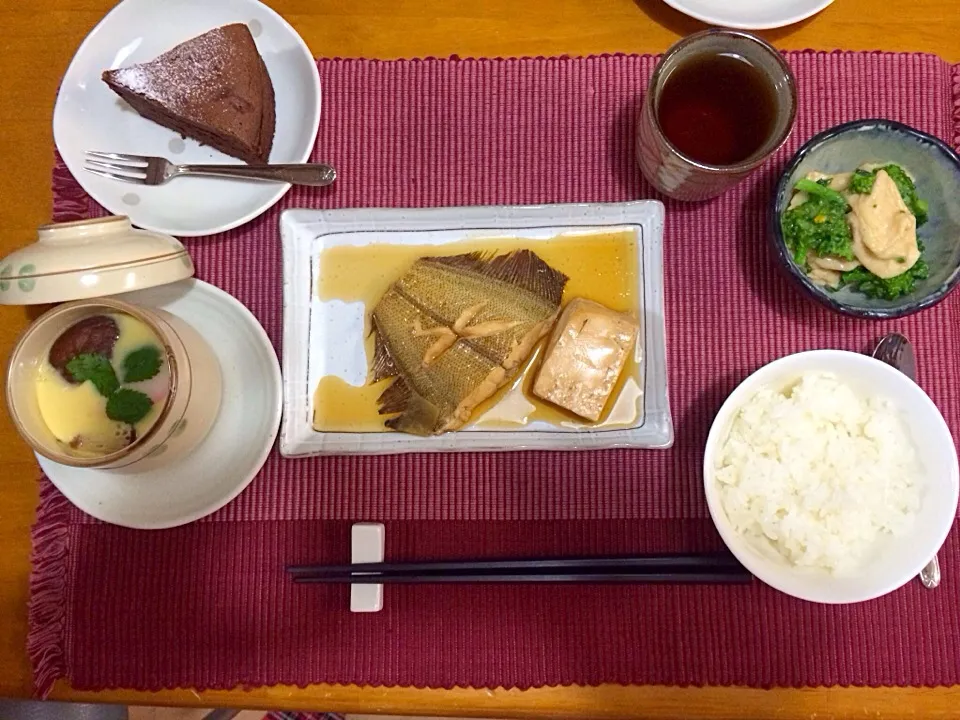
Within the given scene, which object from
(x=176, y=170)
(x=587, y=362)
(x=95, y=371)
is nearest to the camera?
(x=95, y=371)

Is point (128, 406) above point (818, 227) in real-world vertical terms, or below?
below

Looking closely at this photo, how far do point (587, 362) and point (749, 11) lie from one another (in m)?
0.80

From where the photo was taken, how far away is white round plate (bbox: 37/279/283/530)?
1.25m

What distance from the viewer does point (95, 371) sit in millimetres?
1157

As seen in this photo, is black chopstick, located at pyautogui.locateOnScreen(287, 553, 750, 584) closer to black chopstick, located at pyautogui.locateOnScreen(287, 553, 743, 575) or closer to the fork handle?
black chopstick, located at pyautogui.locateOnScreen(287, 553, 743, 575)

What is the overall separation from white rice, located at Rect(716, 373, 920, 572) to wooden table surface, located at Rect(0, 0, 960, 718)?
60cm

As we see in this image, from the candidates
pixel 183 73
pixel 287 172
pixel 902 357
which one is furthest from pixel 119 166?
pixel 902 357

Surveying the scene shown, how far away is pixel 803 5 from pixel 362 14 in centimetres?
92

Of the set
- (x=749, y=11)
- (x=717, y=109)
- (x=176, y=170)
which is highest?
(x=749, y=11)

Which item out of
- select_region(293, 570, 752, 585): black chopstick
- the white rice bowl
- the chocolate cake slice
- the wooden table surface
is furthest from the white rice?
the chocolate cake slice

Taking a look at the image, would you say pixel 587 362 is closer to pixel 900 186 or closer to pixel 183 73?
pixel 900 186

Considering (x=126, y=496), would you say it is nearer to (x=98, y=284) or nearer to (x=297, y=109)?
(x=98, y=284)

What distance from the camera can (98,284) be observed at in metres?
1.07

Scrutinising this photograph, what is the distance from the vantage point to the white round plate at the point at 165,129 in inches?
52.8
